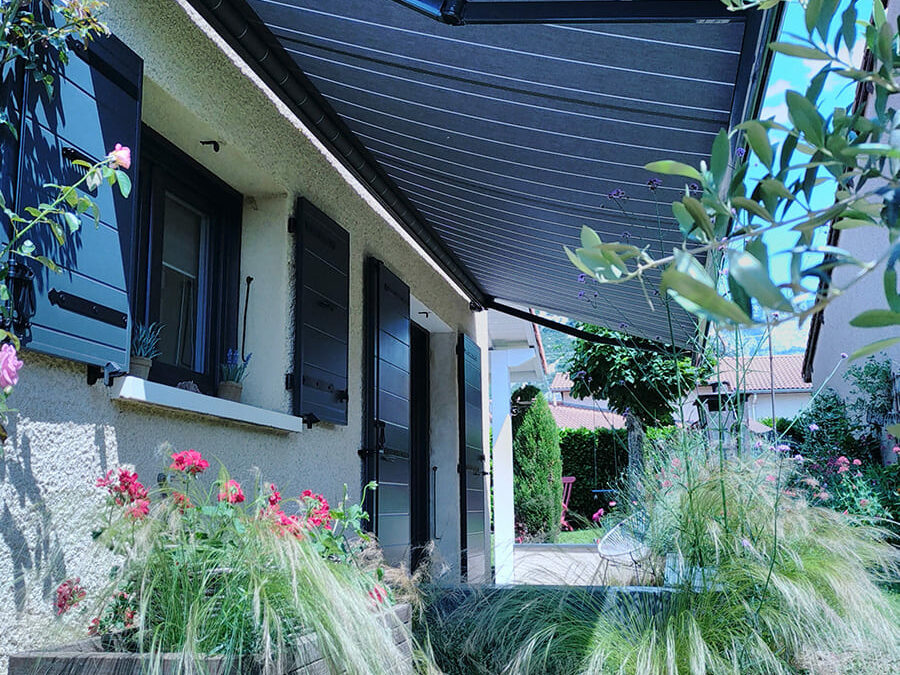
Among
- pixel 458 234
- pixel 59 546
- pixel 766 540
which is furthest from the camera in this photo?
pixel 458 234

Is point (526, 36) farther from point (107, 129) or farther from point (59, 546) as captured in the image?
point (59, 546)

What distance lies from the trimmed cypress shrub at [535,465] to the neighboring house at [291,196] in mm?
10999

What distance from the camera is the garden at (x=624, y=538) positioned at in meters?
0.97

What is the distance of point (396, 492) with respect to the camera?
19.7ft

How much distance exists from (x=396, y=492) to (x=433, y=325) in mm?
2759

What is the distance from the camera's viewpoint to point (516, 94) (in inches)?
161

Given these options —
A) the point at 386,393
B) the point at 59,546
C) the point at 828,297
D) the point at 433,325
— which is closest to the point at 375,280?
the point at 386,393

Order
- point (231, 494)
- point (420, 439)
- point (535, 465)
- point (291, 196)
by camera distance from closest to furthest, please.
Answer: point (231, 494), point (291, 196), point (420, 439), point (535, 465)

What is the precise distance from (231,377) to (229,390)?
8cm

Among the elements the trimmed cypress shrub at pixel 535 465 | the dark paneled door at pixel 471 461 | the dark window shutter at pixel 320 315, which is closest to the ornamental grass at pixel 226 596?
the dark window shutter at pixel 320 315

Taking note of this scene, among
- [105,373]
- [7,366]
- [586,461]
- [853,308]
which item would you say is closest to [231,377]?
[105,373]

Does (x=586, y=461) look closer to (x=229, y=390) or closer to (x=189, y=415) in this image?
(x=229, y=390)

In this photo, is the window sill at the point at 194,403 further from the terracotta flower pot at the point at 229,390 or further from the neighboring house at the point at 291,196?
the terracotta flower pot at the point at 229,390

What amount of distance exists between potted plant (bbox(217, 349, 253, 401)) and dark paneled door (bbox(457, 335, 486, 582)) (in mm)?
4118
